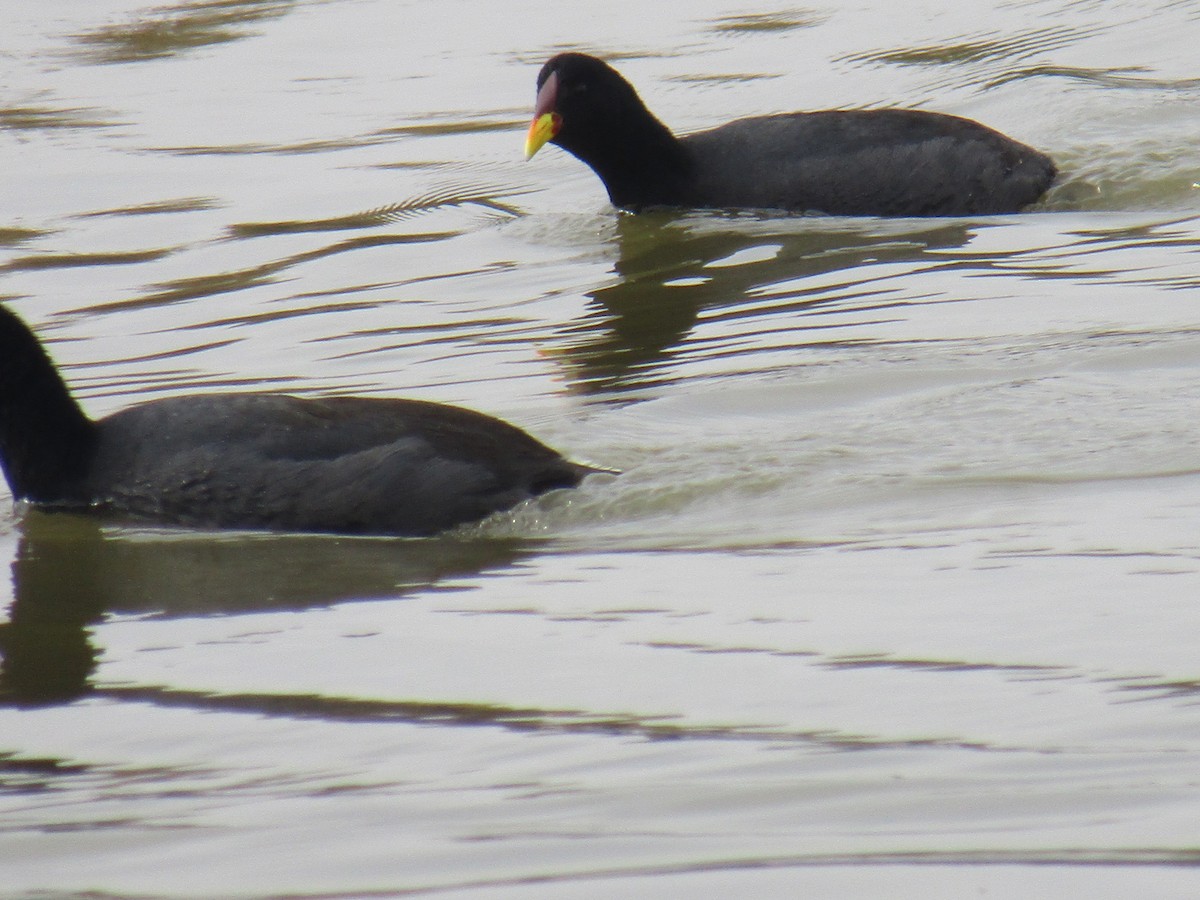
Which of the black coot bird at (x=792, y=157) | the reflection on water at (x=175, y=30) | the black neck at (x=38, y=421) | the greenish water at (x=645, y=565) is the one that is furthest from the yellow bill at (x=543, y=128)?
the reflection on water at (x=175, y=30)

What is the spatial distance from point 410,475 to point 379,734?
1836mm

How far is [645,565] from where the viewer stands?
5.39 metres

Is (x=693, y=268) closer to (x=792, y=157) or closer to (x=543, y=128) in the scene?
(x=792, y=157)

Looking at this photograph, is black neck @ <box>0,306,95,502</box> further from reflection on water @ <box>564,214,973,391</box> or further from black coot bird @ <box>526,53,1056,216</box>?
black coot bird @ <box>526,53,1056,216</box>

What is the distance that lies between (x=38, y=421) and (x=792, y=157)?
17.5 ft

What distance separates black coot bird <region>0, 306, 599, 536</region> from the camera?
5.92 m

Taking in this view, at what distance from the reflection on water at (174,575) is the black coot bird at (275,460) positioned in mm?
88

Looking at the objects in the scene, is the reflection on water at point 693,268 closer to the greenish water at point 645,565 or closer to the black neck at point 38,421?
the greenish water at point 645,565

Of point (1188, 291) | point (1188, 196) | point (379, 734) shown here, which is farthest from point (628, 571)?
point (1188, 196)

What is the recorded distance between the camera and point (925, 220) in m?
10.1

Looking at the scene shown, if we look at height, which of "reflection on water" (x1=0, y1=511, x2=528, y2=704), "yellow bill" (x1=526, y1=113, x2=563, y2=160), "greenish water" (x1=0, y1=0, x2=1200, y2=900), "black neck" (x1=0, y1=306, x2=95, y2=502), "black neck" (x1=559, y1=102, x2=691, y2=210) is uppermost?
"yellow bill" (x1=526, y1=113, x2=563, y2=160)

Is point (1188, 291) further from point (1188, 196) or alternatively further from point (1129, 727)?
point (1129, 727)

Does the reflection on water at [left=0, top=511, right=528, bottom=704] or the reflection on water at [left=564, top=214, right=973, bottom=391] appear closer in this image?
the reflection on water at [left=0, top=511, right=528, bottom=704]

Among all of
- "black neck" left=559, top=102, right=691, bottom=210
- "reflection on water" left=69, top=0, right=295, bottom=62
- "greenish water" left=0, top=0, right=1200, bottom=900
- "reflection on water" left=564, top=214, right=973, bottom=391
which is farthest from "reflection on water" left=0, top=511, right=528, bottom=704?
"reflection on water" left=69, top=0, right=295, bottom=62
